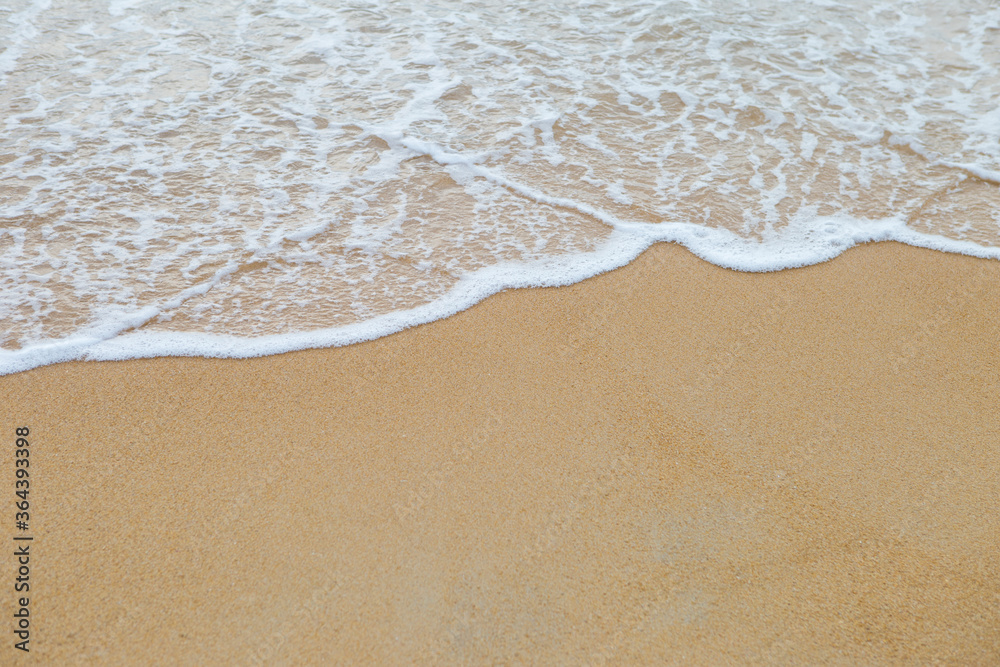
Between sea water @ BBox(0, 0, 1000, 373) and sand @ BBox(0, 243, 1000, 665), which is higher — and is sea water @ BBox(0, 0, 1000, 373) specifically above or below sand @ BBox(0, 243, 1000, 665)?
above

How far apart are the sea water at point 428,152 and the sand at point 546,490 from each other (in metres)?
0.28

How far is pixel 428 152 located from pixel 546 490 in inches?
85.7

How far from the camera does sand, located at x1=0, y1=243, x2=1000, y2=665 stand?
184cm

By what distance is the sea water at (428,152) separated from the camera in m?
2.92

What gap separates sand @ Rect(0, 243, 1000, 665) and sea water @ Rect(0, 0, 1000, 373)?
0.91 ft

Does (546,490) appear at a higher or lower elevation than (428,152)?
lower

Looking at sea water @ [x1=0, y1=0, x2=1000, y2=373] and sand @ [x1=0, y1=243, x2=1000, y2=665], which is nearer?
sand @ [x1=0, y1=243, x2=1000, y2=665]

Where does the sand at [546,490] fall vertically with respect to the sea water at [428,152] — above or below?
below

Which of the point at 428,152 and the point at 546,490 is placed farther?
the point at 428,152

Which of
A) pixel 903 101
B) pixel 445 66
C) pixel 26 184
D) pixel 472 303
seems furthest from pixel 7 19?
pixel 903 101

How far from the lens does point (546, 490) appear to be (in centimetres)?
216

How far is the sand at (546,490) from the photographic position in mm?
1844

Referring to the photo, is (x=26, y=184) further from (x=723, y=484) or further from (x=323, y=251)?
(x=723, y=484)

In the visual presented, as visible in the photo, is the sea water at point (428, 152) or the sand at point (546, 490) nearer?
the sand at point (546, 490)
